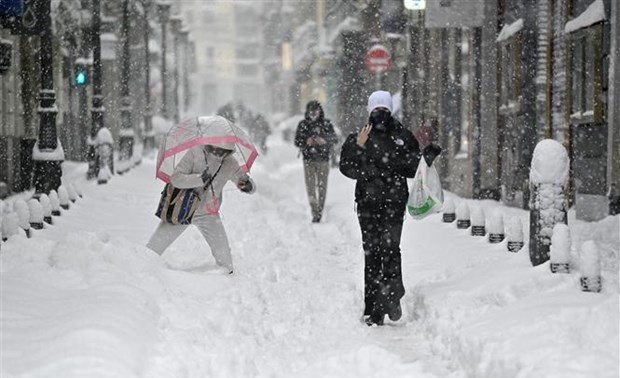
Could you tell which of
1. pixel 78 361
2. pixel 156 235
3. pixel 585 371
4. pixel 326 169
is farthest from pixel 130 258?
pixel 326 169

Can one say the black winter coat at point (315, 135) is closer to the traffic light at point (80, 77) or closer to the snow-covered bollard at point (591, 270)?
the traffic light at point (80, 77)

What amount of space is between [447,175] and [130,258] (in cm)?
1460

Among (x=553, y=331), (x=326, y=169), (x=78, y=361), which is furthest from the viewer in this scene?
(x=326, y=169)

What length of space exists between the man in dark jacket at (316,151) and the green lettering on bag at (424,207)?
22.5 feet

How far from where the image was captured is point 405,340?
25.5 ft

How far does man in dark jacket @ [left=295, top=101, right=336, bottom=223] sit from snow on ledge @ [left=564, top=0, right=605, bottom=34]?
382 cm

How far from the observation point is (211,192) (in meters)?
10.6

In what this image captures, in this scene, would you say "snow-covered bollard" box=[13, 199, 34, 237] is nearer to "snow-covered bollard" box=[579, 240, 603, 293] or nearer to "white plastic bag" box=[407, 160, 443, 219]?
"white plastic bag" box=[407, 160, 443, 219]

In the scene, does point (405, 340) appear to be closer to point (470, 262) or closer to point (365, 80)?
point (470, 262)

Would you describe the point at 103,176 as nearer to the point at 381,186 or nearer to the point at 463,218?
the point at 463,218

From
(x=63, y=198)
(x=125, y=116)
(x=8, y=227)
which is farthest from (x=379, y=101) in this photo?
(x=125, y=116)

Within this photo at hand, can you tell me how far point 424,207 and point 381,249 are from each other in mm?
863

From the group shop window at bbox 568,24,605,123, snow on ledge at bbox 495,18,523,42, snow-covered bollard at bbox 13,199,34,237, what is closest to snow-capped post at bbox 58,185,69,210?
snow-covered bollard at bbox 13,199,34,237

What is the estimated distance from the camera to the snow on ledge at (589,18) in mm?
14438
